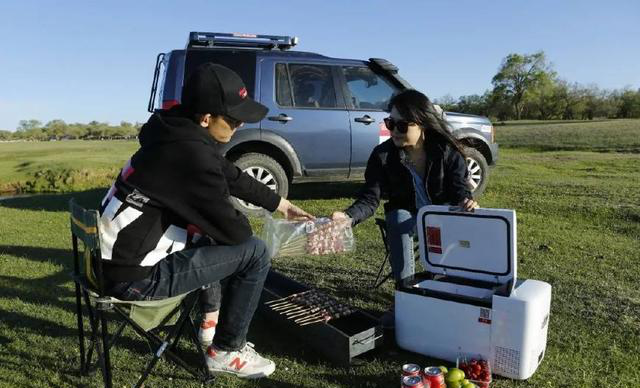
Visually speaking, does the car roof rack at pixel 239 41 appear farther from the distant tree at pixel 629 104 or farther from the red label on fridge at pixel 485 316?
the distant tree at pixel 629 104

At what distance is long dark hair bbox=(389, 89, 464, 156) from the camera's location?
338 cm

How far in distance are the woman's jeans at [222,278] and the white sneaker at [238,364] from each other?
0.04 m

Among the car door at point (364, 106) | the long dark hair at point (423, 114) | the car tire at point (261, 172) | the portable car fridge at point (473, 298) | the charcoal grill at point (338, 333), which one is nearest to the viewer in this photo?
the portable car fridge at point (473, 298)

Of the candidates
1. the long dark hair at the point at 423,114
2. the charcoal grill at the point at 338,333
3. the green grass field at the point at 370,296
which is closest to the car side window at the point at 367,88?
the green grass field at the point at 370,296

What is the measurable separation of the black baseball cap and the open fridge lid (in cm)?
130

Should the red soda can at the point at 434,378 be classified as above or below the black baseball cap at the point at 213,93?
below

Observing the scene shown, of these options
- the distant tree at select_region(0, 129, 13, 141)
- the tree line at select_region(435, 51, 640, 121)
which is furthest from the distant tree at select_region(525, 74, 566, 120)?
the distant tree at select_region(0, 129, 13, 141)

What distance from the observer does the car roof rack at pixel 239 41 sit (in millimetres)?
6828

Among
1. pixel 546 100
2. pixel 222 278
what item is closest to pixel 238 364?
pixel 222 278

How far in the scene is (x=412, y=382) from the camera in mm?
2314

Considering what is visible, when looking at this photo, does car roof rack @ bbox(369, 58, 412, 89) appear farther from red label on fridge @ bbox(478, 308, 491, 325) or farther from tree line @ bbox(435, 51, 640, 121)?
tree line @ bbox(435, 51, 640, 121)

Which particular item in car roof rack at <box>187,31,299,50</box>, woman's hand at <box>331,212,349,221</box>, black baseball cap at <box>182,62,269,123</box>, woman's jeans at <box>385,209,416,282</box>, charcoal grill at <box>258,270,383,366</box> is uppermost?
car roof rack at <box>187,31,299,50</box>

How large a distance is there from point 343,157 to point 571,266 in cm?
330

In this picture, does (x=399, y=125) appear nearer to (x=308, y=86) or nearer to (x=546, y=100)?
(x=308, y=86)
